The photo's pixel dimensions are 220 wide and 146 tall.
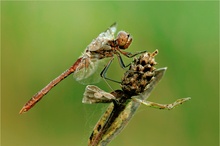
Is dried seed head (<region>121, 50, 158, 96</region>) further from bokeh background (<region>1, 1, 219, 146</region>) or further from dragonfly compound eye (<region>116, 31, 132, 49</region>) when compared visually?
bokeh background (<region>1, 1, 219, 146</region>)

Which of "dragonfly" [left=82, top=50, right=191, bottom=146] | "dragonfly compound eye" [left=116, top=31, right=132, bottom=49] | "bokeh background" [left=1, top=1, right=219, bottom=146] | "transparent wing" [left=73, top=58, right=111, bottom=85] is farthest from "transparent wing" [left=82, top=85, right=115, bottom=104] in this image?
"bokeh background" [left=1, top=1, right=219, bottom=146]

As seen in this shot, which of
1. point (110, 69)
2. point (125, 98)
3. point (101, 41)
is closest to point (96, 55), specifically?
point (101, 41)

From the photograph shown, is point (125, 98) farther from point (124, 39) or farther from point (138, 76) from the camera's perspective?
point (124, 39)

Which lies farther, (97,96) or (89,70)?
(89,70)

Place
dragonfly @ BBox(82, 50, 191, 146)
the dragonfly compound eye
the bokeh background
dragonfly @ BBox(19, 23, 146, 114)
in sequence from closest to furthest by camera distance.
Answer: dragonfly @ BBox(82, 50, 191, 146)
the dragonfly compound eye
dragonfly @ BBox(19, 23, 146, 114)
the bokeh background

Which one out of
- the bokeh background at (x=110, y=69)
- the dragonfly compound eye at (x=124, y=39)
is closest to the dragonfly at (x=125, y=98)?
the dragonfly compound eye at (x=124, y=39)

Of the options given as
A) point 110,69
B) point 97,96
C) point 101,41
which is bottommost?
point 110,69

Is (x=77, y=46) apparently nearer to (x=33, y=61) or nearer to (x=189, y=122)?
(x=33, y=61)
